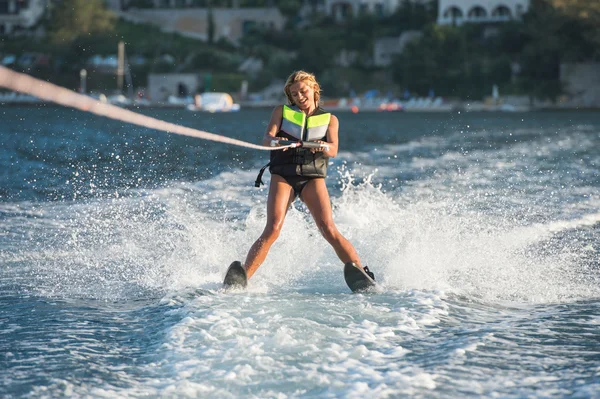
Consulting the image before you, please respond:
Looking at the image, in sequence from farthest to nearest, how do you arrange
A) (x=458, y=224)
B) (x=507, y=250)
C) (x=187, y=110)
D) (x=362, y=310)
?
(x=187, y=110), (x=458, y=224), (x=507, y=250), (x=362, y=310)

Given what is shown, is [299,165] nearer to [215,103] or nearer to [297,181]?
[297,181]

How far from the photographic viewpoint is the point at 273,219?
7746mm

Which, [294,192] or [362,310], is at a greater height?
[294,192]

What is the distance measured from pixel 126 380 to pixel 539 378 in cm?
223

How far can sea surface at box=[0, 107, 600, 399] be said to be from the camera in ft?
18.7

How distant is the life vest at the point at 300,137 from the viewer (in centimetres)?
773

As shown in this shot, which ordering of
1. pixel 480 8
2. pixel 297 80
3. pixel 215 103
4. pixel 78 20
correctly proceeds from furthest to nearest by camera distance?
pixel 78 20
pixel 480 8
pixel 215 103
pixel 297 80

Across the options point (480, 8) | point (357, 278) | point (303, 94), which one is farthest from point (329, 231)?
point (480, 8)

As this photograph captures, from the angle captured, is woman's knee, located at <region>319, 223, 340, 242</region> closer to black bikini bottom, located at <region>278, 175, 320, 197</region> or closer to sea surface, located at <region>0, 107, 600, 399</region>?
black bikini bottom, located at <region>278, 175, 320, 197</region>

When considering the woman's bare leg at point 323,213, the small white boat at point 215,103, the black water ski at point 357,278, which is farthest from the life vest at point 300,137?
the small white boat at point 215,103

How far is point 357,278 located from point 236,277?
0.89 m

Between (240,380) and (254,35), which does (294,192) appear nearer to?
(240,380)

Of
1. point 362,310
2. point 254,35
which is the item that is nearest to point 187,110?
point 254,35

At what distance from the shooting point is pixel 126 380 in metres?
5.63
